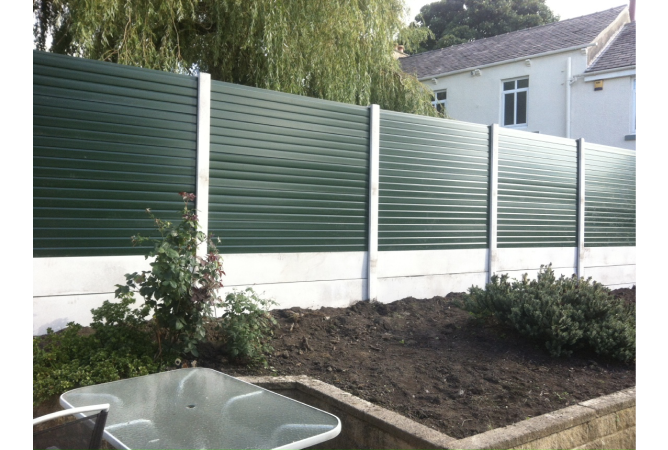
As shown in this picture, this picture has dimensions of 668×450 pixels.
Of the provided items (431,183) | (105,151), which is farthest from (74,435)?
(431,183)

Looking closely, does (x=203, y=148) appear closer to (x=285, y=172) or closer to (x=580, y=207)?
(x=285, y=172)

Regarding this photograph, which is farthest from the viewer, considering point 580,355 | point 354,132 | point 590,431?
point 354,132

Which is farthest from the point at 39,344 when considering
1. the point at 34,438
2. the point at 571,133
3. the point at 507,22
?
the point at 507,22

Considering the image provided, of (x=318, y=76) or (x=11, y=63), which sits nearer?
(x=11, y=63)

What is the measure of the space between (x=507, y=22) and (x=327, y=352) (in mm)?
31889

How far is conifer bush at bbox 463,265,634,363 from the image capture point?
5.11 meters

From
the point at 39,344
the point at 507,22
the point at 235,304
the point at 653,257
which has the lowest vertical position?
the point at 39,344

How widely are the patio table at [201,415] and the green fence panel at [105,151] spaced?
2.52m

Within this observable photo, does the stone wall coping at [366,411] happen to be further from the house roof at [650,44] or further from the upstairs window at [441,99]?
the upstairs window at [441,99]

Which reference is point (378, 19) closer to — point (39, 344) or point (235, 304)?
point (235, 304)

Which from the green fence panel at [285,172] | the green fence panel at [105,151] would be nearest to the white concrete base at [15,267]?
the green fence panel at [105,151]

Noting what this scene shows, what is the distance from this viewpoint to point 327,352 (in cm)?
520

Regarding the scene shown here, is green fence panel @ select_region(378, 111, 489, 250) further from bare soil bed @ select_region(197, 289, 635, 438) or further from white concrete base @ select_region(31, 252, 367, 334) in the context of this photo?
bare soil bed @ select_region(197, 289, 635, 438)

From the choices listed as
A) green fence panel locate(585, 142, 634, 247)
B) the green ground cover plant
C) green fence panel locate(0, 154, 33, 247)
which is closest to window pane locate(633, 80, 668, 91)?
green fence panel locate(0, 154, 33, 247)
